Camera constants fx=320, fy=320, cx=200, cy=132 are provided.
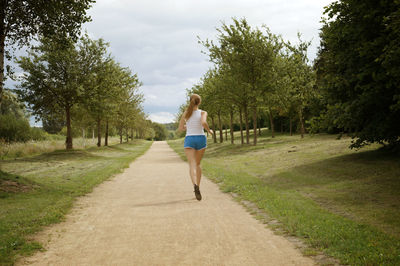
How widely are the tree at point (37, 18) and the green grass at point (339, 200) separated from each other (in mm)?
7513

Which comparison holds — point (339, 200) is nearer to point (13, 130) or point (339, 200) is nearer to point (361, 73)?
point (361, 73)

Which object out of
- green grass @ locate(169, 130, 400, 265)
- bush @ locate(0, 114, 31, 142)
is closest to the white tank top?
green grass @ locate(169, 130, 400, 265)

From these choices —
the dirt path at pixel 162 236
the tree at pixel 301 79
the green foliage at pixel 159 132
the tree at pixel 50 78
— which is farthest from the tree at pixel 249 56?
the green foliage at pixel 159 132

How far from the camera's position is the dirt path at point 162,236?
400cm

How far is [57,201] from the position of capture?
25.0 feet

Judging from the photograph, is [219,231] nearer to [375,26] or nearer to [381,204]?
[381,204]

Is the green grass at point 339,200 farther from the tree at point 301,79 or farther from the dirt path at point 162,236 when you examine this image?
the tree at point 301,79

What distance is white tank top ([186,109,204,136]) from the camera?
7.63 meters

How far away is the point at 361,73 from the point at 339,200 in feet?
13.1

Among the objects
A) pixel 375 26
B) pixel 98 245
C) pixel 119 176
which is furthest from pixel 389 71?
pixel 119 176

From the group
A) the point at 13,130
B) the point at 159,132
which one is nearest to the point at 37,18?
the point at 13,130

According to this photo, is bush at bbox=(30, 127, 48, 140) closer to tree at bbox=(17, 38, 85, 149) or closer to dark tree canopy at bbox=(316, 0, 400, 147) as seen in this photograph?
tree at bbox=(17, 38, 85, 149)

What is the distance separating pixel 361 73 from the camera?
9.22 metres

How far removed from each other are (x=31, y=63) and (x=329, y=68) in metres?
22.2
